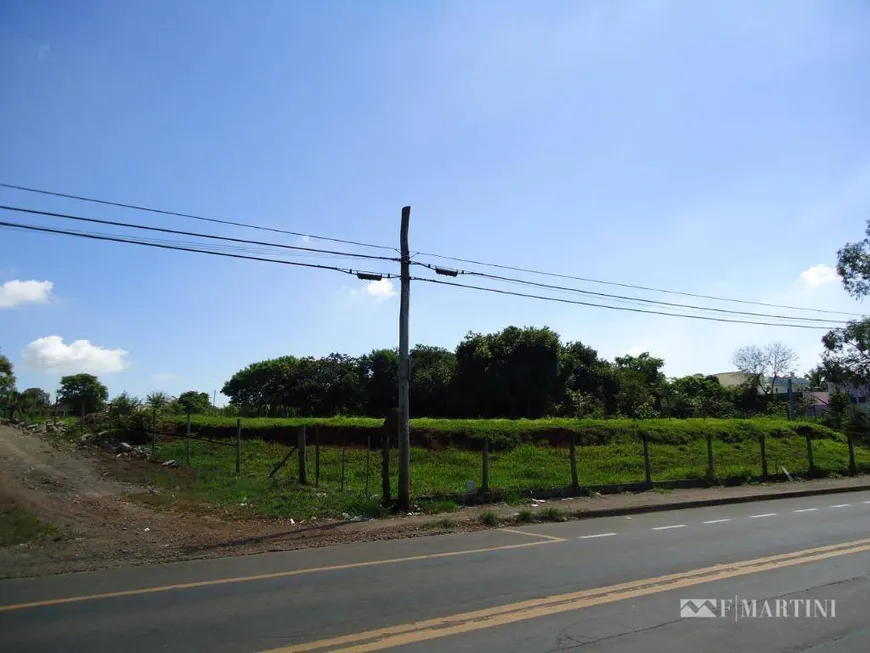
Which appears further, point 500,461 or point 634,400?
point 634,400

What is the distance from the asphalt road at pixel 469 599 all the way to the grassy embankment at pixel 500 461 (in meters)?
5.29

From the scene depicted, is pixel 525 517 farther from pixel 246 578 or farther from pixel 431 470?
pixel 431 470

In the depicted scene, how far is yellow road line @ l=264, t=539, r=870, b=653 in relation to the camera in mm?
5191

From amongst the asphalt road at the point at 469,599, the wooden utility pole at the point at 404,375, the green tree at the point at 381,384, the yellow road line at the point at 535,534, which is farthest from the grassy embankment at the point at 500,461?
the green tree at the point at 381,384

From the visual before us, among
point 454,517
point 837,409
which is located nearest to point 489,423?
point 454,517

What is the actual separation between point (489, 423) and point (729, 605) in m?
22.7

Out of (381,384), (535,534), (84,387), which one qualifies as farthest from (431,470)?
→ (84,387)

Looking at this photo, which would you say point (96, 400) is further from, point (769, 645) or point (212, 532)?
point (769, 645)

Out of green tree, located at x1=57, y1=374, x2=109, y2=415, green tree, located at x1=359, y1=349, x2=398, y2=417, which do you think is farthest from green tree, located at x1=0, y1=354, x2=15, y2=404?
green tree, located at x1=359, y1=349, x2=398, y2=417

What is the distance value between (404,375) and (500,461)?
34.9ft

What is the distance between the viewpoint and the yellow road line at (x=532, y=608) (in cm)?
519

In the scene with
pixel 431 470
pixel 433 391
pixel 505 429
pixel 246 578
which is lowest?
pixel 246 578

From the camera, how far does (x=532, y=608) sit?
6219 mm

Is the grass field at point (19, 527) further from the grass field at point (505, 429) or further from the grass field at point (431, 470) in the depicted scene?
the grass field at point (505, 429)
